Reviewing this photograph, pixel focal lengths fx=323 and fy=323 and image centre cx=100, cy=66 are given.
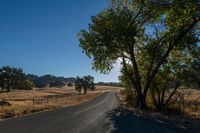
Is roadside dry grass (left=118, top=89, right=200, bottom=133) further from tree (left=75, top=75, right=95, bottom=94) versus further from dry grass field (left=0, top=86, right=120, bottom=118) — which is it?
tree (left=75, top=75, right=95, bottom=94)

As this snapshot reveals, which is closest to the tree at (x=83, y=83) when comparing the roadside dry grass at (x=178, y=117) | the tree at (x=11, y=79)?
the tree at (x=11, y=79)

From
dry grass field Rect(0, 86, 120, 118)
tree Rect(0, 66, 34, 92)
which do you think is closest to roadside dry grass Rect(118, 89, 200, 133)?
dry grass field Rect(0, 86, 120, 118)

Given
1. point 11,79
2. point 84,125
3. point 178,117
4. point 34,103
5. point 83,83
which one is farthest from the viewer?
point 83,83

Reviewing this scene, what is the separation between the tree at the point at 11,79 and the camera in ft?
415

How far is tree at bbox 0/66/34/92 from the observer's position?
12651cm

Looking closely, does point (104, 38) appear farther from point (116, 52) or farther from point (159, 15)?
point (159, 15)

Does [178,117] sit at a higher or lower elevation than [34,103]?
lower

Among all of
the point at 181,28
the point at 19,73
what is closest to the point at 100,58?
the point at 181,28

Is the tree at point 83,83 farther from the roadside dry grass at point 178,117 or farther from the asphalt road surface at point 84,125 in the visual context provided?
the asphalt road surface at point 84,125

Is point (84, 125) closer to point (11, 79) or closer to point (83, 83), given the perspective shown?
point (11, 79)

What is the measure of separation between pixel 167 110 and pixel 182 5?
1750 centimetres

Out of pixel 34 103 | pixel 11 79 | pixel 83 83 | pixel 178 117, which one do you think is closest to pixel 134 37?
pixel 178 117

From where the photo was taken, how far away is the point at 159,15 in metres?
32.7

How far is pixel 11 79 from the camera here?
128 meters
